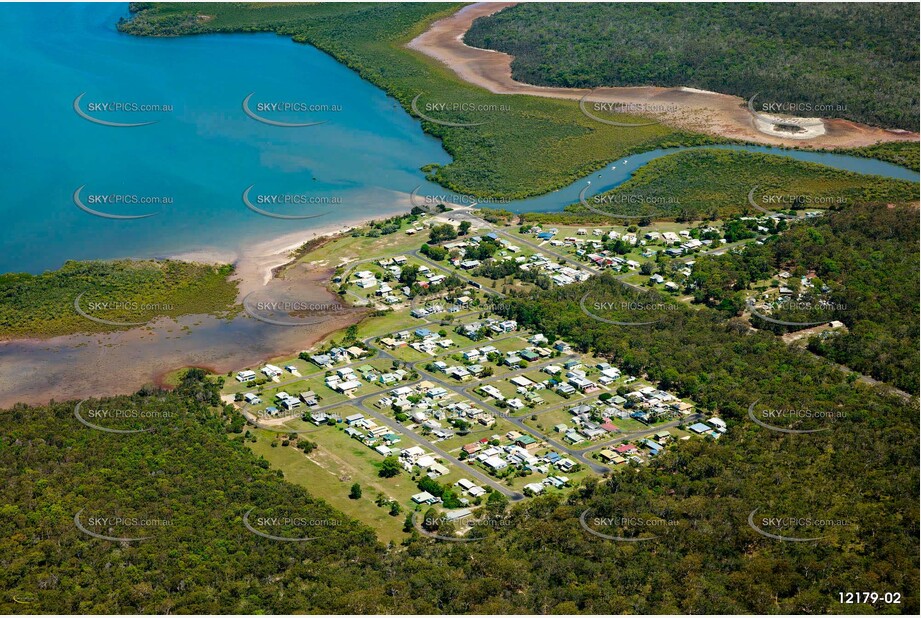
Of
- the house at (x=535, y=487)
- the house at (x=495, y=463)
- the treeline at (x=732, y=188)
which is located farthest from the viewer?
the treeline at (x=732, y=188)

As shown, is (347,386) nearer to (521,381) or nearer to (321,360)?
(321,360)

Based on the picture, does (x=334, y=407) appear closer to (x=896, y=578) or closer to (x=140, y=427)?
(x=140, y=427)

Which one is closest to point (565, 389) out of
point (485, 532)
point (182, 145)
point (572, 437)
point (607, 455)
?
point (572, 437)
